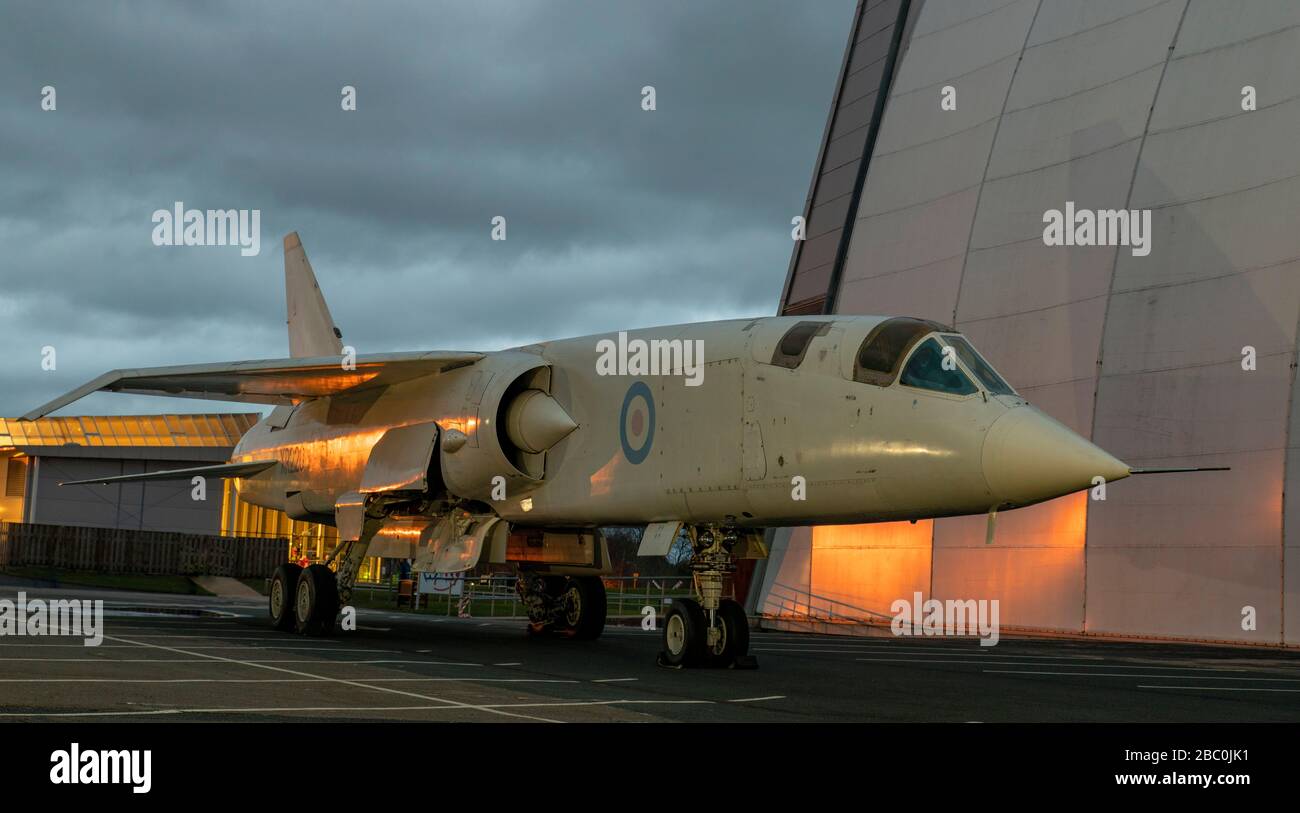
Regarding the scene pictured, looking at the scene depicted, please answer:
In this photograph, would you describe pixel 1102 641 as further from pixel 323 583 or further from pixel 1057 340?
pixel 323 583

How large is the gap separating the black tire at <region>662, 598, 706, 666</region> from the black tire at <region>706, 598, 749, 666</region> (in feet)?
0.46

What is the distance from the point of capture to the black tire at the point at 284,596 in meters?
18.0

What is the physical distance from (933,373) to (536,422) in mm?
5358

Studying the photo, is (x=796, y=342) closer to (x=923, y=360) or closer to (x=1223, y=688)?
(x=923, y=360)

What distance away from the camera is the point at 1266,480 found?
2175cm

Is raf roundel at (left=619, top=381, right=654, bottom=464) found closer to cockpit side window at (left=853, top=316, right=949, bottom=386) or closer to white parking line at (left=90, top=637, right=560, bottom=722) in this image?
cockpit side window at (left=853, top=316, right=949, bottom=386)

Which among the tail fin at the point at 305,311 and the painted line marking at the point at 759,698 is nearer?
the painted line marking at the point at 759,698

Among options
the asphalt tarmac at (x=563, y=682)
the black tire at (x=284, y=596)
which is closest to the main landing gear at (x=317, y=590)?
the black tire at (x=284, y=596)

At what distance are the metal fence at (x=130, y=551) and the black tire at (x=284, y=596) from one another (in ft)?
85.2
